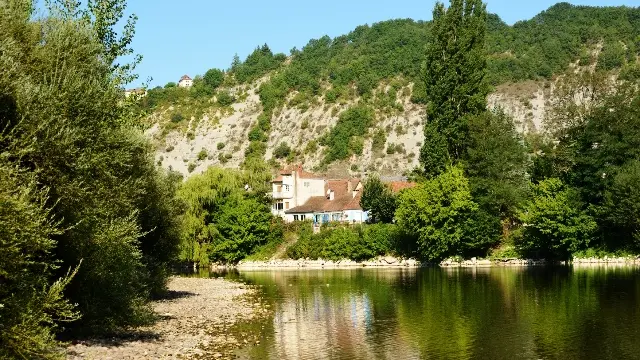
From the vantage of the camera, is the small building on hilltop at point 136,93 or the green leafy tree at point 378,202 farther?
the green leafy tree at point 378,202

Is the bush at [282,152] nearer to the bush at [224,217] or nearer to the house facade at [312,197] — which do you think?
the house facade at [312,197]

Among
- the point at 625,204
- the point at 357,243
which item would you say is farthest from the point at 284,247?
the point at 625,204

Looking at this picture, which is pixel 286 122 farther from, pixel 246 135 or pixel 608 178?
pixel 608 178

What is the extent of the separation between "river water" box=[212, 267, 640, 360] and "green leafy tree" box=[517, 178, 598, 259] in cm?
989

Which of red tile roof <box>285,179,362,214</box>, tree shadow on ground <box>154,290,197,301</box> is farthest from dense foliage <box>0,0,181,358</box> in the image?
red tile roof <box>285,179,362,214</box>

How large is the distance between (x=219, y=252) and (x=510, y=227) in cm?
3855

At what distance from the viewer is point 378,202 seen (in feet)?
311

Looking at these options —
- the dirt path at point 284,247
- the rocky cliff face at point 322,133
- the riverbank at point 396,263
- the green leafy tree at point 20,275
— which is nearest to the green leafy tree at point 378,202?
the riverbank at point 396,263

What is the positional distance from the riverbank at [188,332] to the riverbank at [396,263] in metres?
34.4

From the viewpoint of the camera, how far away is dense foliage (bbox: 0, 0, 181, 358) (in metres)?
18.4

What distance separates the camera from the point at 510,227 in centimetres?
8575

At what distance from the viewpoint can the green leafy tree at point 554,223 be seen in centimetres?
7475

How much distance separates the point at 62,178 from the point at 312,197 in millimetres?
96291

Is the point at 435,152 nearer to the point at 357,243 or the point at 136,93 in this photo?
the point at 357,243
